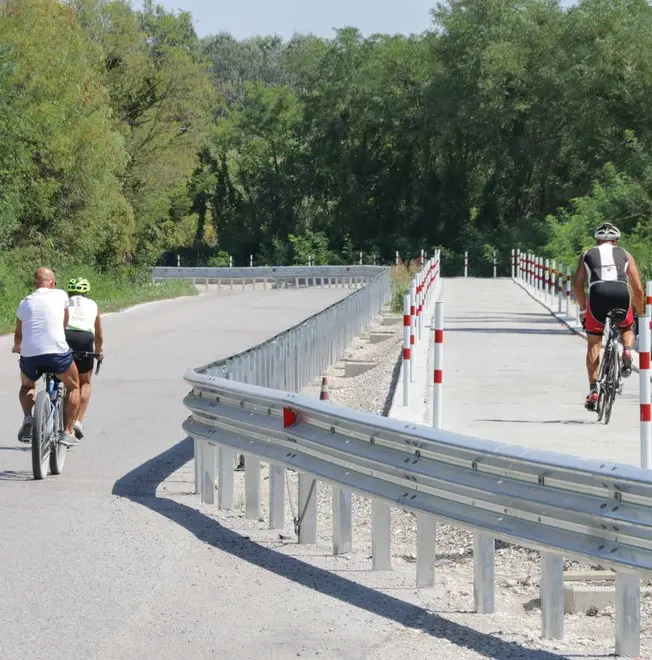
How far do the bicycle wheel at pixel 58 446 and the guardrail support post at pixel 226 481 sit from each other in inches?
83.0

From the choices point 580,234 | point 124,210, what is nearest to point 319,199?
point 124,210

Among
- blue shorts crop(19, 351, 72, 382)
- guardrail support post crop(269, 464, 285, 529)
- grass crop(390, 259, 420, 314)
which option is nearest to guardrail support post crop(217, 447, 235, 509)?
guardrail support post crop(269, 464, 285, 529)

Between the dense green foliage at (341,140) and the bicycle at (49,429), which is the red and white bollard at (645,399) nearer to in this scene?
the bicycle at (49,429)

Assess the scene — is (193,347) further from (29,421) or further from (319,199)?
(319,199)

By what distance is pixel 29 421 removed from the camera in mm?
13055

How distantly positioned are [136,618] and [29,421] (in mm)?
5629

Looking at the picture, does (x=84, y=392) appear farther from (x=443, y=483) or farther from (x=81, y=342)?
(x=443, y=483)

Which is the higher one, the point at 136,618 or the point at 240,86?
the point at 240,86

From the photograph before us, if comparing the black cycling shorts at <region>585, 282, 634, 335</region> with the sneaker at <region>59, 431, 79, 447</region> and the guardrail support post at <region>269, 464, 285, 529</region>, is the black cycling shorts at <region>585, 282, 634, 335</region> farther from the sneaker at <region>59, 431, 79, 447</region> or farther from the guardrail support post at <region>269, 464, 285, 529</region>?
the guardrail support post at <region>269, 464, 285, 529</region>

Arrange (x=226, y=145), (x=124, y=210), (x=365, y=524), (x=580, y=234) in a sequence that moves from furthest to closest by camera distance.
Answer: (x=226, y=145) < (x=124, y=210) < (x=580, y=234) < (x=365, y=524)

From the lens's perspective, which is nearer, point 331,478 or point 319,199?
point 331,478

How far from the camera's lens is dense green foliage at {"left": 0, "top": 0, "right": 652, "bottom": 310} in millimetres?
50500

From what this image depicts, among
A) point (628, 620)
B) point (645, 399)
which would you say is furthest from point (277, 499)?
point (628, 620)

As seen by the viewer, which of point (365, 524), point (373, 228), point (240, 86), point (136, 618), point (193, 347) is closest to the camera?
point (136, 618)
